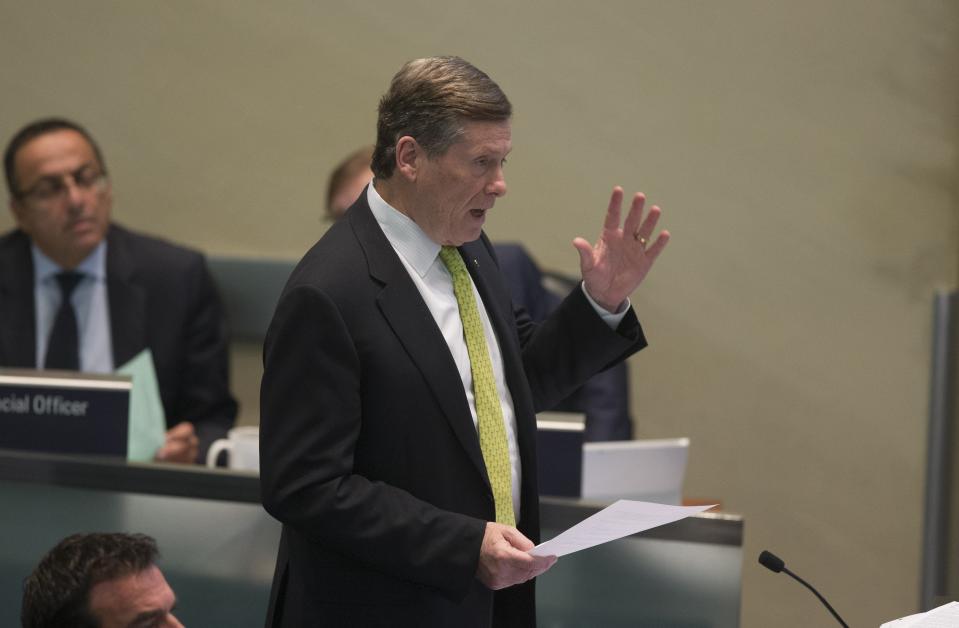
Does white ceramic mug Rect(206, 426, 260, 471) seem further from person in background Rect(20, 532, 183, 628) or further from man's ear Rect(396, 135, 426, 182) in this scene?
man's ear Rect(396, 135, 426, 182)

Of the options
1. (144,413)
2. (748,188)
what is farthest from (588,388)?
(144,413)

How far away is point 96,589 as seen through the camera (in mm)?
2164

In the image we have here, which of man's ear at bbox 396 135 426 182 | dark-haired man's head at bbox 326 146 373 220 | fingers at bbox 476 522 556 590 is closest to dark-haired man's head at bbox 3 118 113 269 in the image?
dark-haired man's head at bbox 326 146 373 220

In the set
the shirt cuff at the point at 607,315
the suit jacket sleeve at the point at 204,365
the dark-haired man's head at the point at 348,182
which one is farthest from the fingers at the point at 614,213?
the suit jacket sleeve at the point at 204,365

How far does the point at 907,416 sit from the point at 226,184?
105 inches

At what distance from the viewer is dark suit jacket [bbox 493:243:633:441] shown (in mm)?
4035

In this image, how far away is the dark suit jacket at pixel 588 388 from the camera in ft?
A: 13.2

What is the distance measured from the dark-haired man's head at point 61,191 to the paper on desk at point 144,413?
1222 mm

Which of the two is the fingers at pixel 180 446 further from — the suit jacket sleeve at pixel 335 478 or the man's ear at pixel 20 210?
the suit jacket sleeve at pixel 335 478

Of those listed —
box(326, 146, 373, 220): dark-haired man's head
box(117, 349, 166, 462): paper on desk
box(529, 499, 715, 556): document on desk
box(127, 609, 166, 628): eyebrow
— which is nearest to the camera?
box(529, 499, 715, 556): document on desk

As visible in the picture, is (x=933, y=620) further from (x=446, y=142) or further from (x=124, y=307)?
(x=124, y=307)

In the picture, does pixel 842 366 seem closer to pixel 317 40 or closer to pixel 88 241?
pixel 317 40

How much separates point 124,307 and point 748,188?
2.18 meters

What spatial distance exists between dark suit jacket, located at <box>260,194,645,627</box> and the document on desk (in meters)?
0.14
